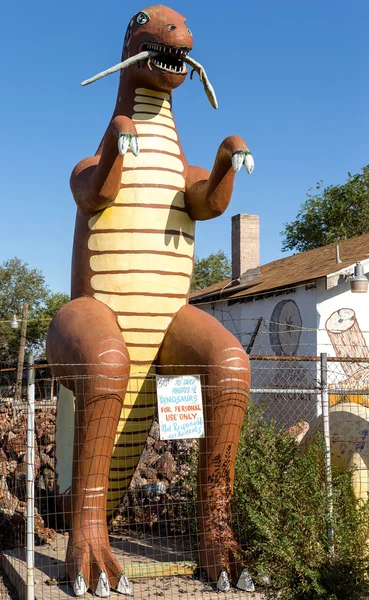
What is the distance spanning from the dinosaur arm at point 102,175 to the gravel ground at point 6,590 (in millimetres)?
2774

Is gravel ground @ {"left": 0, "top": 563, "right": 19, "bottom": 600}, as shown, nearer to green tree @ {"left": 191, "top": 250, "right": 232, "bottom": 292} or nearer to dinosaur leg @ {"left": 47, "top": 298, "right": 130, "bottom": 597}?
dinosaur leg @ {"left": 47, "top": 298, "right": 130, "bottom": 597}

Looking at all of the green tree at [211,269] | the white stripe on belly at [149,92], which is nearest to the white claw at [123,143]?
the white stripe on belly at [149,92]

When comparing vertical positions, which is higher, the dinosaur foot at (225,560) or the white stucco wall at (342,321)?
the white stucco wall at (342,321)

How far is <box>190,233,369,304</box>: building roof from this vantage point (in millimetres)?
13328

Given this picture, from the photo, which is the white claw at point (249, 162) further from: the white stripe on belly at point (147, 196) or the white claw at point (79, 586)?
the white claw at point (79, 586)

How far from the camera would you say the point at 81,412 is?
4.50 m

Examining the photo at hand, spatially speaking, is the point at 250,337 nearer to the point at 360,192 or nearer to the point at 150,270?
the point at 150,270

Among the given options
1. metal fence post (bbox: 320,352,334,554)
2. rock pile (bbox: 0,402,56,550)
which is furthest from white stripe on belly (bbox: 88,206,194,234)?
rock pile (bbox: 0,402,56,550)

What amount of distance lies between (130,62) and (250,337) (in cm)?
1065

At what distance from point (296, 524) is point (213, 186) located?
2.45 metres

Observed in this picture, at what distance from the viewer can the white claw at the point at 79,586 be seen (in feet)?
14.0

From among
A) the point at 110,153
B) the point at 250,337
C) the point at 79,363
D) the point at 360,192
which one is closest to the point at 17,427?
the point at 79,363

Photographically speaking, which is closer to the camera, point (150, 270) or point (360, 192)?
point (150, 270)

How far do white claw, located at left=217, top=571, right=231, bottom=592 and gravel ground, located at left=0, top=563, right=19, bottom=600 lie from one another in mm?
1406
